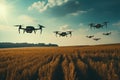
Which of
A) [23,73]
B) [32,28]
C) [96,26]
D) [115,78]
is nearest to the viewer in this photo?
[115,78]

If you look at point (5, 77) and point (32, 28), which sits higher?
point (32, 28)

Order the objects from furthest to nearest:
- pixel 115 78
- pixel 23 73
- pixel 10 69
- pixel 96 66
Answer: pixel 96 66 < pixel 10 69 < pixel 23 73 < pixel 115 78

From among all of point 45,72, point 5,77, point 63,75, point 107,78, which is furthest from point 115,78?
point 5,77

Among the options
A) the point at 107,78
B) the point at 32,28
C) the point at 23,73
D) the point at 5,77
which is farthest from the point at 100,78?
the point at 32,28

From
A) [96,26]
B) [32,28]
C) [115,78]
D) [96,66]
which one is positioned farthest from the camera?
[96,26]

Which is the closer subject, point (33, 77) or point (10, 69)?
point (33, 77)

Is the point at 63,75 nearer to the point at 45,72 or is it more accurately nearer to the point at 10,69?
the point at 45,72

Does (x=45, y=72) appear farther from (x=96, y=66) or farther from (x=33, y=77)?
(x=96, y=66)

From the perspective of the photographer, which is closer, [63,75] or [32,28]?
[63,75]

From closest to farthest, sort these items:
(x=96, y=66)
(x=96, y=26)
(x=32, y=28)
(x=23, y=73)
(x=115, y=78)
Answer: (x=115, y=78) → (x=23, y=73) → (x=96, y=66) → (x=32, y=28) → (x=96, y=26)
